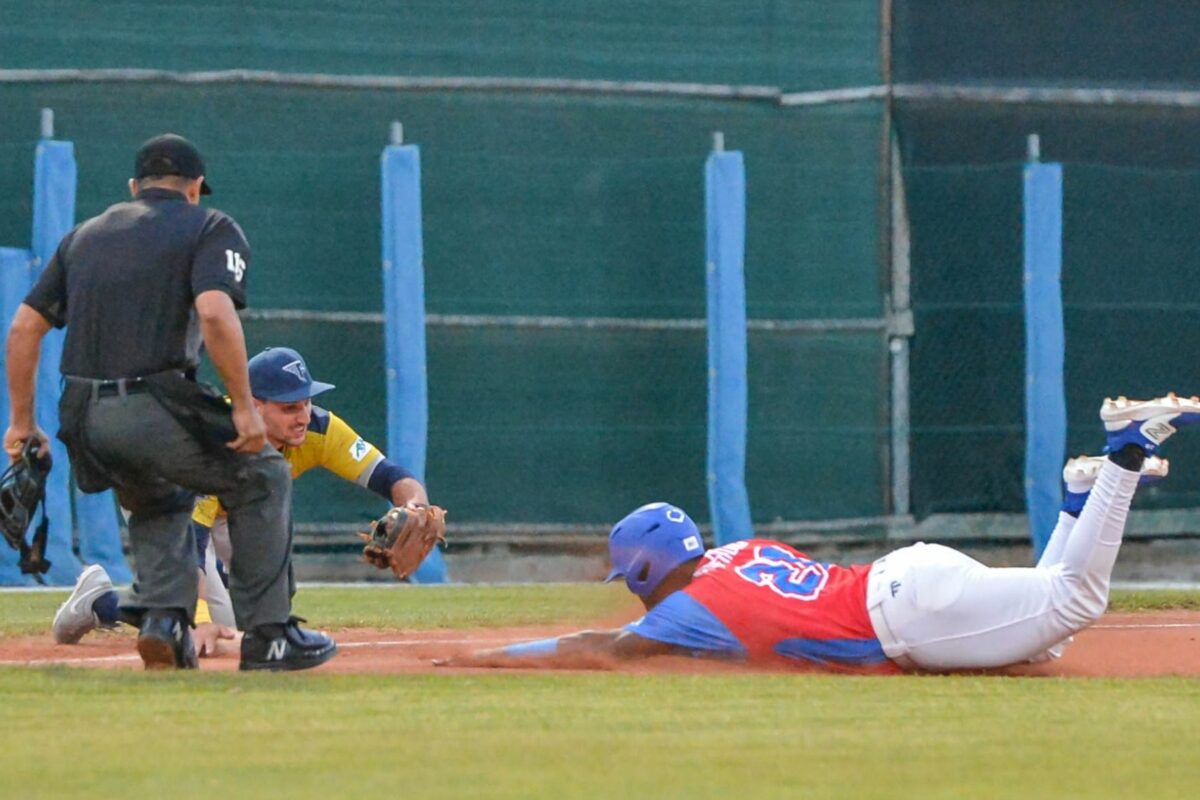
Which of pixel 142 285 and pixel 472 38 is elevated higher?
pixel 472 38

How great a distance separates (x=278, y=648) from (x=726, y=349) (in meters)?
7.75

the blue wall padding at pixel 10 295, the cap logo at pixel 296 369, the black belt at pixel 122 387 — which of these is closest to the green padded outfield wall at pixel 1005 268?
the blue wall padding at pixel 10 295

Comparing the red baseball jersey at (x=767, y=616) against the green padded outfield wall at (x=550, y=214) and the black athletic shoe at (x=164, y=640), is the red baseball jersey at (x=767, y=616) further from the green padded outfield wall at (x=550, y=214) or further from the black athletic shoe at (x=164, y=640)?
the green padded outfield wall at (x=550, y=214)

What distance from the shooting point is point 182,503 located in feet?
22.9

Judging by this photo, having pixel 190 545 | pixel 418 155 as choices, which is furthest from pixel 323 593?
pixel 190 545

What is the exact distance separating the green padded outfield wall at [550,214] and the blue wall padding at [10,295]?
1185 millimetres

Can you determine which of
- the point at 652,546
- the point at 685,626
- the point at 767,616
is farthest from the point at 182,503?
the point at 767,616

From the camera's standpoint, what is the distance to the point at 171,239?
21.6 ft

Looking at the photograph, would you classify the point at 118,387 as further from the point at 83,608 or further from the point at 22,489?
the point at 83,608

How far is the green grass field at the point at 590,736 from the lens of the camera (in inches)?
177

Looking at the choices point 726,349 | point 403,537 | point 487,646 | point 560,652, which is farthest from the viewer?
point 726,349

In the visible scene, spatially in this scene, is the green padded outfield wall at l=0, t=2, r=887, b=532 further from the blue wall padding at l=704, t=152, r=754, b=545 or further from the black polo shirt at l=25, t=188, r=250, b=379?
the black polo shirt at l=25, t=188, r=250, b=379

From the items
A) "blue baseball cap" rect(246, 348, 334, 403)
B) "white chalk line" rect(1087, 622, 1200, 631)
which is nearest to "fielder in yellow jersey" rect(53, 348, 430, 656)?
"blue baseball cap" rect(246, 348, 334, 403)

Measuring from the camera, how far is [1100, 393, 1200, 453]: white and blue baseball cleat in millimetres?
6902
